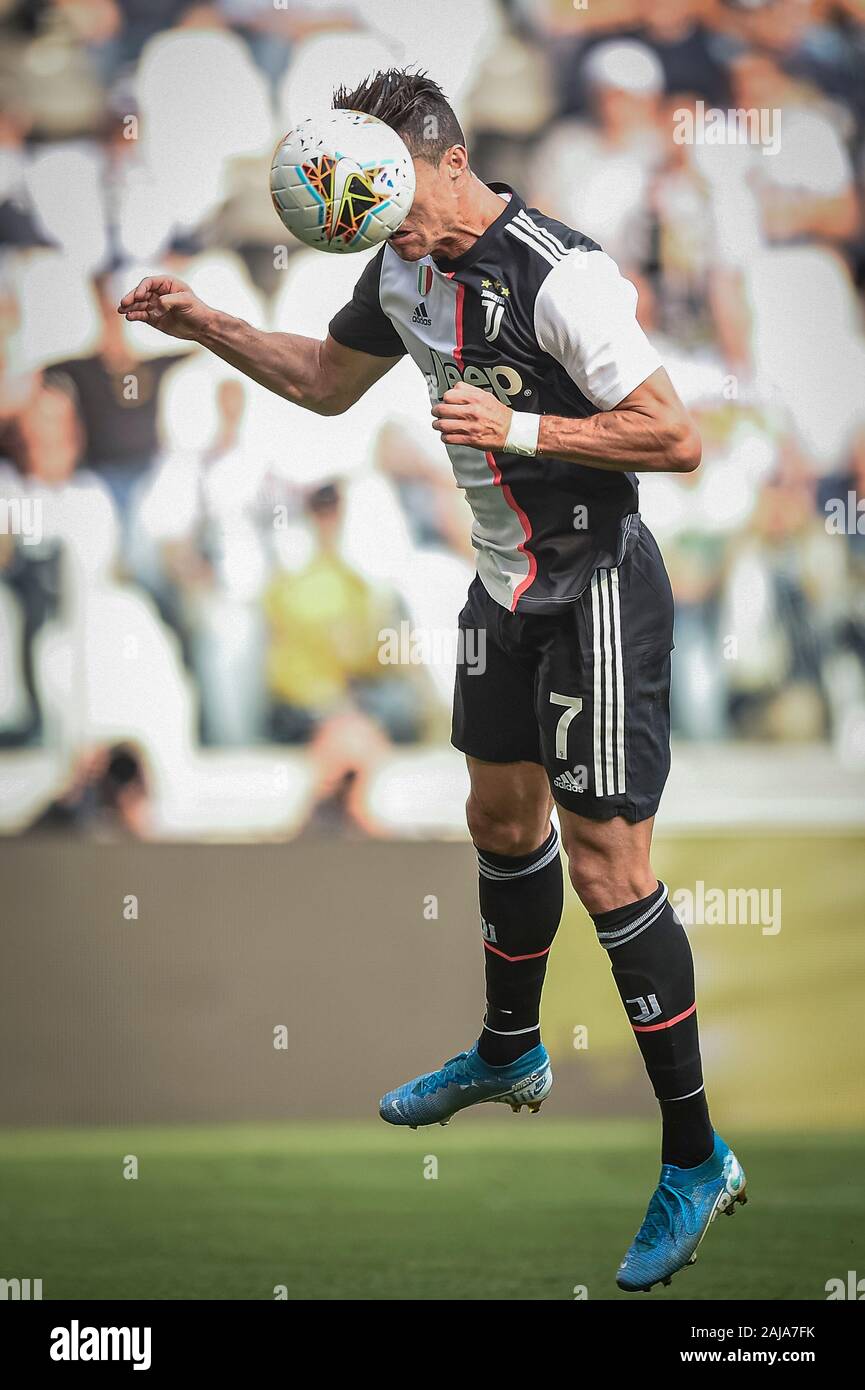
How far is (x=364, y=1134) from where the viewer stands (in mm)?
3547

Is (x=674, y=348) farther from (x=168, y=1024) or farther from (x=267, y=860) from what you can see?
(x=168, y=1024)

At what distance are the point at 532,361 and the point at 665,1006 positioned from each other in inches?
37.8

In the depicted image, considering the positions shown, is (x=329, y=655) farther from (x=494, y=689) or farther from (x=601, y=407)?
(x=601, y=407)

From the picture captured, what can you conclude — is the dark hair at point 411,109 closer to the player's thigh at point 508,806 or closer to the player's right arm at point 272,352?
the player's right arm at point 272,352

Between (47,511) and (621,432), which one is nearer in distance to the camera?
(621,432)

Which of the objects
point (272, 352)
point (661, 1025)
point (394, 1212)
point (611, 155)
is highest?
point (611, 155)

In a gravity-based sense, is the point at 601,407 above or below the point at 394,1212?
above

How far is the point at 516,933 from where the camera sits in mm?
2730

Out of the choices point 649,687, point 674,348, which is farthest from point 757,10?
point 649,687

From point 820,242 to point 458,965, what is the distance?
178 centimetres

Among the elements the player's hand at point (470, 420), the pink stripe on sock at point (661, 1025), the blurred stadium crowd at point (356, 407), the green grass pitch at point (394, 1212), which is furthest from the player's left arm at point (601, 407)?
the green grass pitch at point (394, 1212)

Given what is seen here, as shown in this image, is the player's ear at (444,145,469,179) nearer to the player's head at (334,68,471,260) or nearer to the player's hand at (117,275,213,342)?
the player's head at (334,68,471,260)

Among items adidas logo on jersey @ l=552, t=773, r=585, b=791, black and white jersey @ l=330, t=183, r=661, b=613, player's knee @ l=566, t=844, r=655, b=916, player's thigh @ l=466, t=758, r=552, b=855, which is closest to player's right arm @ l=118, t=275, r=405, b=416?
black and white jersey @ l=330, t=183, r=661, b=613

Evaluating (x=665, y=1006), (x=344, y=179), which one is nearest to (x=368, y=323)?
(x=344, y=179)
